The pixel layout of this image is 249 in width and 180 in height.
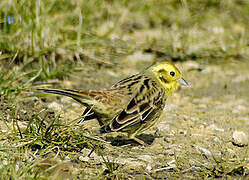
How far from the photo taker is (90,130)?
182 inches

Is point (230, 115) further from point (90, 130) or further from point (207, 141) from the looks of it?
point (90, 130)


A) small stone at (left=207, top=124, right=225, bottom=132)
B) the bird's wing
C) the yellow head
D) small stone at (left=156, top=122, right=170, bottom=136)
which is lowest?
small stone at (left=207, top=124, right=225, bottom=132)

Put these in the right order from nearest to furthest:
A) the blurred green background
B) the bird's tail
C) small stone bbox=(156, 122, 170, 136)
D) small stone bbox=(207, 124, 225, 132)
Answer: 1. the blurred green background
2. the bird's tail
3. small stone bbox=(156, 122, 170, 136)
4. small stone bbox=(207, 124, 225, 132)

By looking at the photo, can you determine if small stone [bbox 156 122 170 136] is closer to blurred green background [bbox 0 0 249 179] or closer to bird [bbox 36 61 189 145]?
bird [bbox 36 61 189 145]

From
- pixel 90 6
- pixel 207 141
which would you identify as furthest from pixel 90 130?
pixel 90 6

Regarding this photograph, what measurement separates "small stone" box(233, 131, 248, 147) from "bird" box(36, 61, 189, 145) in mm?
937

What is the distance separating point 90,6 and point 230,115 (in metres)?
2.90

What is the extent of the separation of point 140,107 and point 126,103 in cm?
16

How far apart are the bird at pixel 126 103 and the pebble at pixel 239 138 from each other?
3.06ft

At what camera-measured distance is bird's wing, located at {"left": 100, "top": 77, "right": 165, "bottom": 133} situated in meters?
4.04

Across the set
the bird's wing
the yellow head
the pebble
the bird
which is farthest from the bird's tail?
the pebble

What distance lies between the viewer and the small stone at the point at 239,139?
458 cm

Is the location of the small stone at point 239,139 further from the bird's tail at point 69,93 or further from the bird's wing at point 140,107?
the bird's tail at point 69,93

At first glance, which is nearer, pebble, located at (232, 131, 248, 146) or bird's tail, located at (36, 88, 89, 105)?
bird's tail, located at (36, 88, 89, 105)
